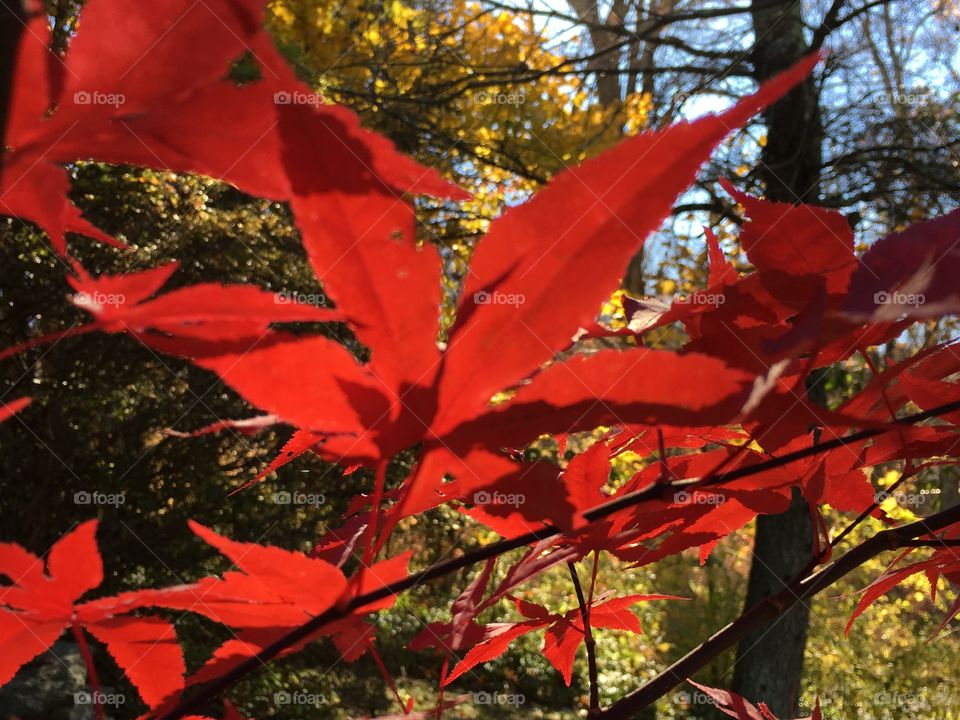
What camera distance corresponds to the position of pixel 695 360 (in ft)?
0.61

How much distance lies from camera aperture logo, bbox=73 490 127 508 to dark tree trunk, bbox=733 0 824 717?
230 cm

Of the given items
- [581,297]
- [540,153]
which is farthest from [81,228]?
[540,153]

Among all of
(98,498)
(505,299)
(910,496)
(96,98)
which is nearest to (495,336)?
(505,299)

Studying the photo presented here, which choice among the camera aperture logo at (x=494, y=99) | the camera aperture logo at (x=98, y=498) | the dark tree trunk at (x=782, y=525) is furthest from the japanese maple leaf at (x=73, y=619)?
the camera aperture logo at (x=494, y=99)

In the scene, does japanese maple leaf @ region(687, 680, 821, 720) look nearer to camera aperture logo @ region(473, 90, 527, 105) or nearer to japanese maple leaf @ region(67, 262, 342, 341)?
japanese maple leaf @ region(67, 262, 342, 341)

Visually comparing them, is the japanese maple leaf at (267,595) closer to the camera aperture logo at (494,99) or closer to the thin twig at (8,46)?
the thin twig at (8,46)

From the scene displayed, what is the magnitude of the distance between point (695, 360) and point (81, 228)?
200 millimetres

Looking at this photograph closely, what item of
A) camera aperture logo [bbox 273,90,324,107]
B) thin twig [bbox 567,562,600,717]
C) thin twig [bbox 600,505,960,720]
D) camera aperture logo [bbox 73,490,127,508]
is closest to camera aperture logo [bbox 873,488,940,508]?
thin twig [bbox 600,505,960,720]

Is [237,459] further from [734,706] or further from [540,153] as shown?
[734,706]

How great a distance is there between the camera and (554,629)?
0.41m

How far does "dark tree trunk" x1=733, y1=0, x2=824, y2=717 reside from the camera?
3143 mm

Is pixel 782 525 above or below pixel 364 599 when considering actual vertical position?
above

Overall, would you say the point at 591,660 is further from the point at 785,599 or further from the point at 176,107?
the point at 176,107

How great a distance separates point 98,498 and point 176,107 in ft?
9.44
